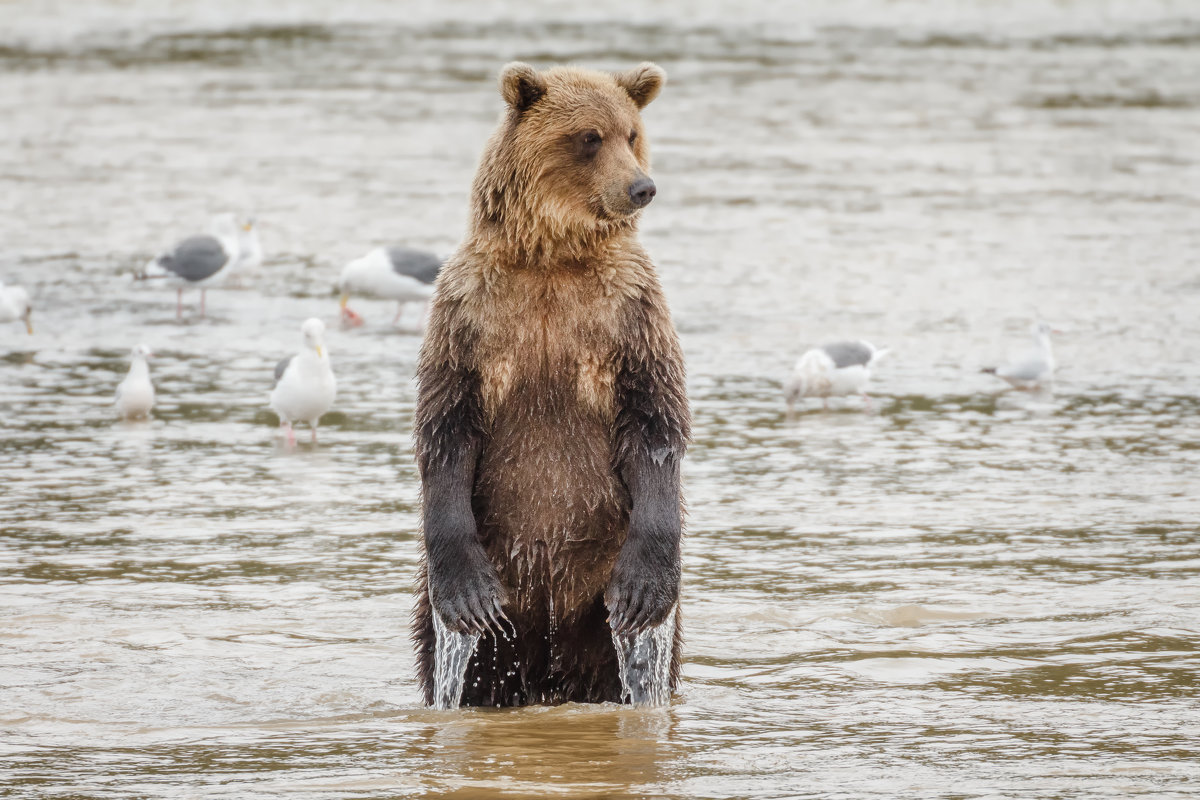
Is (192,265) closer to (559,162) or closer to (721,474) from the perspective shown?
(721,474)

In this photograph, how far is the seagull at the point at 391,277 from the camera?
13477 millimetres

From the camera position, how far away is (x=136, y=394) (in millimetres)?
10305

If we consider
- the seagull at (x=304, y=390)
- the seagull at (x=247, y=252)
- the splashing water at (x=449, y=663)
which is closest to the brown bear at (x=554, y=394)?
the splashing water at (x=449, y=663)

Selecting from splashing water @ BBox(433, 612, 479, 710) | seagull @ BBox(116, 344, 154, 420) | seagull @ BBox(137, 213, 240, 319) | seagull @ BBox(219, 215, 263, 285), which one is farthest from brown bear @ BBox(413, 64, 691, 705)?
seagull @ BBox(219, 215, 263, 285)

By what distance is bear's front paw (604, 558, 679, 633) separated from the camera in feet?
17.4

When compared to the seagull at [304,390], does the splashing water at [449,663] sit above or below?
below

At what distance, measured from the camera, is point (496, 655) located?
564cm

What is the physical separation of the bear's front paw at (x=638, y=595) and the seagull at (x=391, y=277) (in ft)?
27.1

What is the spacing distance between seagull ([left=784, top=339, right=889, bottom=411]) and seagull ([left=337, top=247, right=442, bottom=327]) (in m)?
3.57

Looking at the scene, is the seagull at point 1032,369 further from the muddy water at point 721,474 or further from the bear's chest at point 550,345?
the bear's chest at point 550,345

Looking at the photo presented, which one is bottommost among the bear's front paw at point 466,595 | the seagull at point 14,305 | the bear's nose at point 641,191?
the bear's front paw at point 466,595

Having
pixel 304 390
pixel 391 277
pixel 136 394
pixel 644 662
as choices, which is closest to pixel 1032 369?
pixel 304 390

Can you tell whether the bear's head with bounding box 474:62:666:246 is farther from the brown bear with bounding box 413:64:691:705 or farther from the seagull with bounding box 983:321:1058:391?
the seagull with bounding box 983:321:1058:391

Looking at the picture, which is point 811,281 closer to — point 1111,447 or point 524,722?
point 1111,447
